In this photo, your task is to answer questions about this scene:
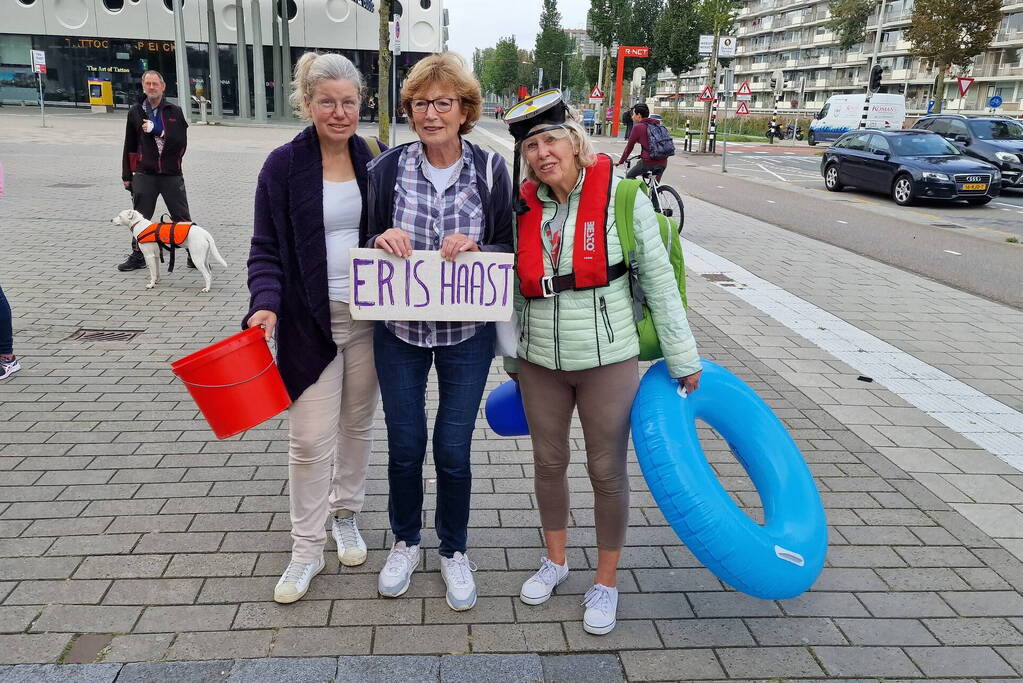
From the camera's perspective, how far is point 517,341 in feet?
9.25

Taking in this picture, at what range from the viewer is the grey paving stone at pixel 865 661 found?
8.66ft

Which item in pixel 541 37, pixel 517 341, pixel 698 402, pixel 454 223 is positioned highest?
pixel 541 37

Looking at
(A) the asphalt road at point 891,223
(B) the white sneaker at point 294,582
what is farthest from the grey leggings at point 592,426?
(A) the asphalt road at point 891,223

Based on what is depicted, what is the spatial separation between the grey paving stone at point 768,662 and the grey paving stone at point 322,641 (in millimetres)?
1233

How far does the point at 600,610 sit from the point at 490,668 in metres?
0.47

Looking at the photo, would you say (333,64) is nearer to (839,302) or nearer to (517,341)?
(517,341)

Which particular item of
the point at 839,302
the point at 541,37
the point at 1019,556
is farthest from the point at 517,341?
the point at 541,37

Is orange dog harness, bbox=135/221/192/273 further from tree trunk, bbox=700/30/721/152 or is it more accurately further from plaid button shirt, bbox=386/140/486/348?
tree trunk, bbox=700/30/721/152

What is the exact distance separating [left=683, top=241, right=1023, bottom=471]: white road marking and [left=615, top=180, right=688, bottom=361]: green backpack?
9.32 ft

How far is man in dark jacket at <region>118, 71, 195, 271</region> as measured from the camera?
7672mm

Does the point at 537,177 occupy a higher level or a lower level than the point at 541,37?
lower

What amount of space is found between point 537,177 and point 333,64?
2.58ft

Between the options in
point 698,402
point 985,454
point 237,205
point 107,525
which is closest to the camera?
point 698,402

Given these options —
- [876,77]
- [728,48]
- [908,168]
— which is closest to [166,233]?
[908,168]
